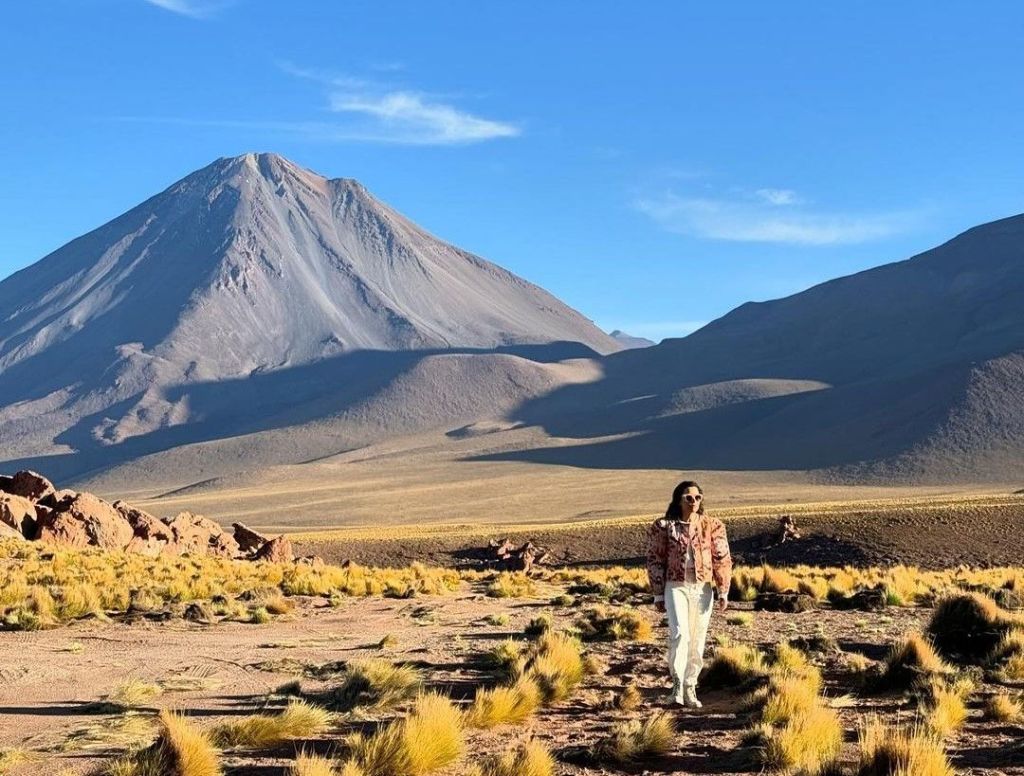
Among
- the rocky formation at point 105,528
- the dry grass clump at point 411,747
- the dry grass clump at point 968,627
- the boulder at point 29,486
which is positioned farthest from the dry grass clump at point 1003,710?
the boulder at point 29,486

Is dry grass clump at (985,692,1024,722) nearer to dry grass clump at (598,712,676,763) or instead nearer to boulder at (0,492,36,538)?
dry grass clump at (598,712,676,763)

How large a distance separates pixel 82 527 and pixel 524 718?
25666 millimetres

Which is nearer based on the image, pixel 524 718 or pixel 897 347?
pixel 524 718

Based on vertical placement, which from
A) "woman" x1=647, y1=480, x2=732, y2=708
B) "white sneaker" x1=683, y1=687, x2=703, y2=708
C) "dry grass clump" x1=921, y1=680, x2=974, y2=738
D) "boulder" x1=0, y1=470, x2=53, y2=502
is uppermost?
"boulder" x1=0, y1=470, x2=53, y2=502

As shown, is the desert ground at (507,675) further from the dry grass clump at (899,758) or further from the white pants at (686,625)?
the white pants at (686,625)

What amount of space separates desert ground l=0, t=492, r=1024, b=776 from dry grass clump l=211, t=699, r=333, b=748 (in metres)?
0.04

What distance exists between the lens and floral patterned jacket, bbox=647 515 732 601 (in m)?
9.63

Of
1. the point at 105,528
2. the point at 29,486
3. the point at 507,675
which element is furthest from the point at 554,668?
the point at 29,486

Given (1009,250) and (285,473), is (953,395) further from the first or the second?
(1009,250)

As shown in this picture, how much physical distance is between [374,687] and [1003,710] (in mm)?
5404

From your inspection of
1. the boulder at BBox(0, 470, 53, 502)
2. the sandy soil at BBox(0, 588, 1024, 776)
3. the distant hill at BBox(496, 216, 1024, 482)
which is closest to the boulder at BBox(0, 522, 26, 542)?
the boulder at BBox(0, 470, 53, 502)

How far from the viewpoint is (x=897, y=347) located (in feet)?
533

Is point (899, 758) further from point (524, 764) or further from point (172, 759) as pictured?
point (172, 759)

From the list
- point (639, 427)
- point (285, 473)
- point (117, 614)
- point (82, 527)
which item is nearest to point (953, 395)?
point (639, 427)
